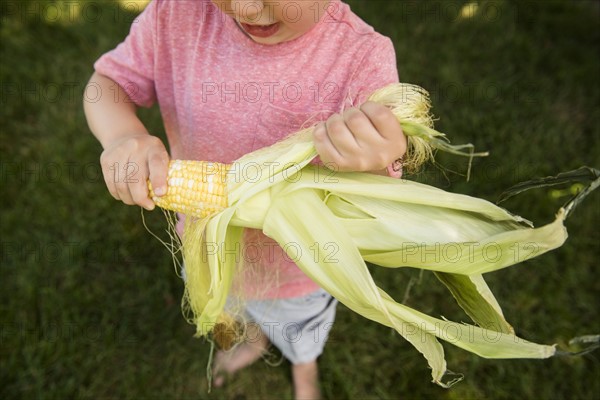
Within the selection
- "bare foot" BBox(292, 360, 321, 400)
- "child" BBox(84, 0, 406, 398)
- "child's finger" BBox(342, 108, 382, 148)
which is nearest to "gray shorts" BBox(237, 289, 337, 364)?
"bare foot" BBox(292, 360, 321, 400)

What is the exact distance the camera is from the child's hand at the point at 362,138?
2.60 feet

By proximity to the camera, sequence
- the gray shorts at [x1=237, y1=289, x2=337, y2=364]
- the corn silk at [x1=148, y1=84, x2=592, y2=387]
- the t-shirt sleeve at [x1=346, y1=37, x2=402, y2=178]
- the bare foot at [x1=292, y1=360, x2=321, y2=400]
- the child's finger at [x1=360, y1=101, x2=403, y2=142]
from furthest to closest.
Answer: the bare foot at [x1=292, y1=360, x2=321, y2=400], the gray shorts at [x1=237, y1=289, x2=337, y2=364], the t-shirt sleeve at [x1=346, y1=37, x2=402, y2=178], the corn silk at [x1=148, y1=84, x2=592, y2=387], the child's finger at [x1=360, y1=101, x2=403, y2=142]

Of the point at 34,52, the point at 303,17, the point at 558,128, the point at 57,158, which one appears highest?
the point at 303,17

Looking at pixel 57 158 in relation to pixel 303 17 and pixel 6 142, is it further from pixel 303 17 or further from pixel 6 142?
pixel 303 17

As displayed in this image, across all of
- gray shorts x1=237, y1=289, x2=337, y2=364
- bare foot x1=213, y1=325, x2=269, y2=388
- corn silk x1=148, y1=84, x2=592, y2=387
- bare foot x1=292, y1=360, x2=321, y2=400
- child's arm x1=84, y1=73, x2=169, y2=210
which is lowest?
bare foot x1=292, y1=360, x2=321, y2=400

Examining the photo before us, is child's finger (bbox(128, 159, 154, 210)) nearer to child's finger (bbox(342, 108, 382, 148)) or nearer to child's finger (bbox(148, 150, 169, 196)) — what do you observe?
child's finger (bbox(148, 150, 169, 196))

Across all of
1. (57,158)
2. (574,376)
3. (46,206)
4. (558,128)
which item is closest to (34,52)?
(57,158)

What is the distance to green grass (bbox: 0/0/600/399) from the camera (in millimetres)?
1879

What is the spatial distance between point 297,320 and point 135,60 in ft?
2.79

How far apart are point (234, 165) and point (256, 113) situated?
0.20m

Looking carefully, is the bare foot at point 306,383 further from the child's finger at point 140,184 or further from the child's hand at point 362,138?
the child's hand at point 362,138

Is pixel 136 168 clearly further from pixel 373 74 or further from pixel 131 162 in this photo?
pixel 373 74

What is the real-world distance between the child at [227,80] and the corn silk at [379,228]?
9cm

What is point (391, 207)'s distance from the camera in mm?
975
